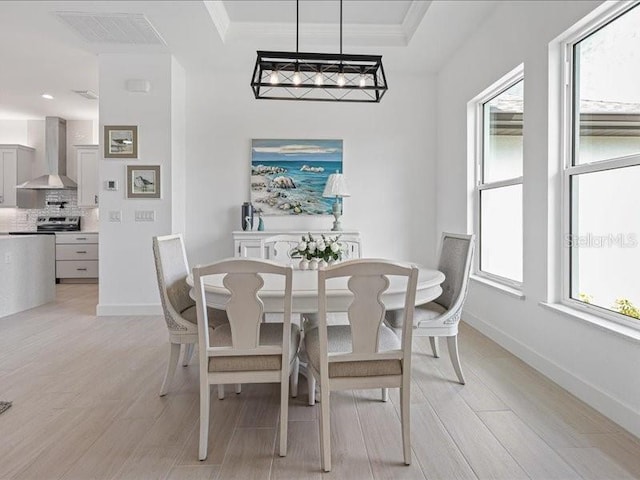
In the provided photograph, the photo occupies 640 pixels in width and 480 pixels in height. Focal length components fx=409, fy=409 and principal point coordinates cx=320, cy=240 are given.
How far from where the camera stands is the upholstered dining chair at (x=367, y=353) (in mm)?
1639

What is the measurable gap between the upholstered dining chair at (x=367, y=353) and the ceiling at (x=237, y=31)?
2.78 metres

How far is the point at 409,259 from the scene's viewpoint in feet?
16.4

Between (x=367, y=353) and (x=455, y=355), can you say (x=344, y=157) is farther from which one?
(x=367, y=353)

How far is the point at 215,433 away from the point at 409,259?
3.49 meters

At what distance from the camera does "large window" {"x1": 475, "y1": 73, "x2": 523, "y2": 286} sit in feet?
11.0

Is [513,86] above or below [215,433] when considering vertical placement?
above

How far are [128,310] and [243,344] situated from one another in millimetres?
3163

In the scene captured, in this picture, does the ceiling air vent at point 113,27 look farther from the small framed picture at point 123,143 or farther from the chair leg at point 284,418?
the chair leg at point 284,418

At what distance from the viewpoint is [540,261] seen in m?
2.81

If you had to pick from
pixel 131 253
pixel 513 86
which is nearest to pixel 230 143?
pixel 131 253

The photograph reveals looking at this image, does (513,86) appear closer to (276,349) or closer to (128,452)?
(276,349)

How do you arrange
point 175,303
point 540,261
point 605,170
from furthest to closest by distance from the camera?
point 540,261, point 175,303, point 605,170

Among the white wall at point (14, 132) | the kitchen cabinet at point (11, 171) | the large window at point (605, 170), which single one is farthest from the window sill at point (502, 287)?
the white wall at point (14, 132)

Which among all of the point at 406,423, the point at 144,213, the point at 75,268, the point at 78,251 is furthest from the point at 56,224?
the point at 406,423
